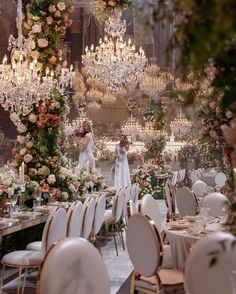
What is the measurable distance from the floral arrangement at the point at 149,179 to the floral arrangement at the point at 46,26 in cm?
796

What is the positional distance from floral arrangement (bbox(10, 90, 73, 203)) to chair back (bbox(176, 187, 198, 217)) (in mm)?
1784

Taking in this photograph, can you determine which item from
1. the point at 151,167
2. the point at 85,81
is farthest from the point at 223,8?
the point at 85,81

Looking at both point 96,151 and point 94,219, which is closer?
point 94,219

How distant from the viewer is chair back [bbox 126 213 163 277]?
12.7 ft

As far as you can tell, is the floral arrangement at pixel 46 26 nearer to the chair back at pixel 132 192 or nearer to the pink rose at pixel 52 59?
the pink rose at pixel 52 59

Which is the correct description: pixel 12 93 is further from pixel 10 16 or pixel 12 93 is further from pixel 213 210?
pixel 10 16

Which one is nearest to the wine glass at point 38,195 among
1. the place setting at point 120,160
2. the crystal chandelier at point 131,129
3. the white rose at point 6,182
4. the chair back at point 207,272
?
the place setting at point 120,160

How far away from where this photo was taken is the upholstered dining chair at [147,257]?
3.87 meters

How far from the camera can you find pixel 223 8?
101 cm

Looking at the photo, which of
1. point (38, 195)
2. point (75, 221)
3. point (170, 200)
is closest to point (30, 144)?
point (38, 195)

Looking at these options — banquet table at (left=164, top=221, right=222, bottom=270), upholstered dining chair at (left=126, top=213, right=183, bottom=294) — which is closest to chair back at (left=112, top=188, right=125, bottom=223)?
banquet table at (left=164, top=221, right=222, bottom=270)

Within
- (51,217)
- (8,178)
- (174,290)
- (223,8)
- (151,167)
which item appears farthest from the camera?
(151,167)

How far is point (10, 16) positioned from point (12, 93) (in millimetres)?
10152

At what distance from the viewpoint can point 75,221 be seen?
5.21 metres
